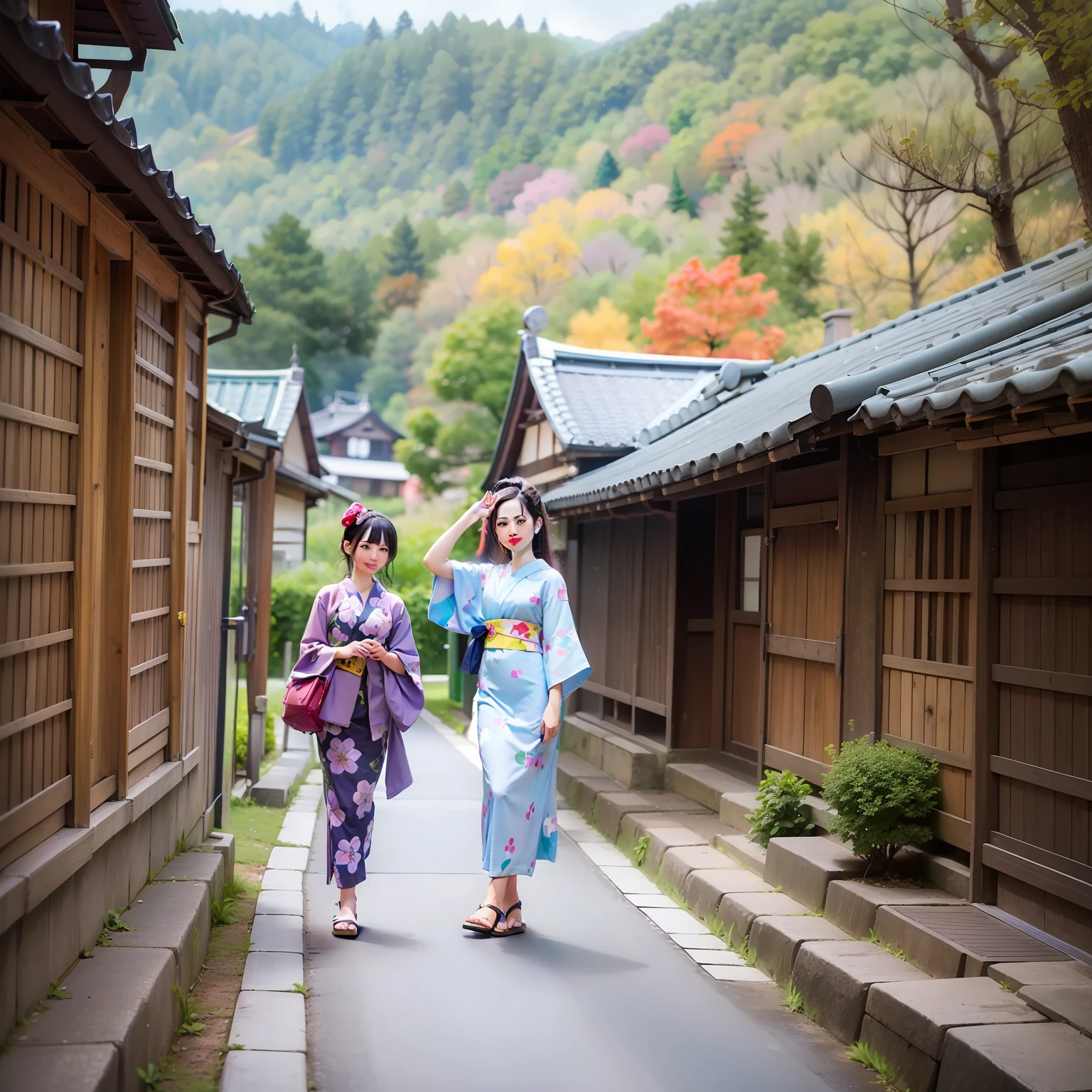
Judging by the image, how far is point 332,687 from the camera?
598 centimetres

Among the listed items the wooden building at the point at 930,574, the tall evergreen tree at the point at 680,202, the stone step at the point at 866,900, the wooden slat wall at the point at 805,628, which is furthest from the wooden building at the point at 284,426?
the tall evergreen tree at the point at 680,202

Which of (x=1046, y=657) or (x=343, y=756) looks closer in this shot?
(x=1046, y=657)

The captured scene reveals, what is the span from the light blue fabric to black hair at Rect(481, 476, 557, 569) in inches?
4.8

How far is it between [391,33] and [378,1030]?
354ft

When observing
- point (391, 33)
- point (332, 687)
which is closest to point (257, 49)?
point (391, 33)

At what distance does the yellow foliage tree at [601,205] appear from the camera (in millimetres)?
65250

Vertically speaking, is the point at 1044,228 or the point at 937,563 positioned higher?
the point at 1044,228

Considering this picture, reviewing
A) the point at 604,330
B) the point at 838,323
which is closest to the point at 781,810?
the point at 838,323

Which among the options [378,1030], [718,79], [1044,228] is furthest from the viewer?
[718,79]

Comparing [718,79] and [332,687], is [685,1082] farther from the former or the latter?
[718,79]

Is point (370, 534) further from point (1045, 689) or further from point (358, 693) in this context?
point (1045, 689)

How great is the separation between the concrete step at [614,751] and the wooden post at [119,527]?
234 inches

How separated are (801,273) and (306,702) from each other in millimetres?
37970

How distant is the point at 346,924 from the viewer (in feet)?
19.6
